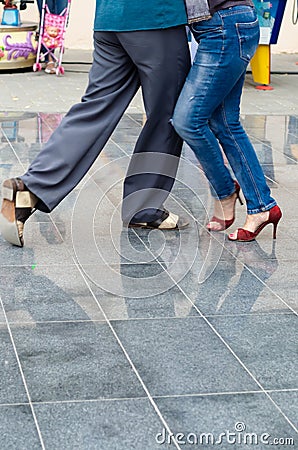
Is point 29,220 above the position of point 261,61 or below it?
above

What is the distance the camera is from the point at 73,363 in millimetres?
3326

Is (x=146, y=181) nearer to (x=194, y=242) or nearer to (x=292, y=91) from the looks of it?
(x=194, y=242)

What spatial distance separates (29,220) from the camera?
16.6ft

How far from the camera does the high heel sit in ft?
14.9

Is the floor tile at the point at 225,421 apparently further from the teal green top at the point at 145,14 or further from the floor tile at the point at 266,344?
the teal green top at the point at 145,14

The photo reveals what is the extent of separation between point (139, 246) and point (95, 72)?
2.84 ft

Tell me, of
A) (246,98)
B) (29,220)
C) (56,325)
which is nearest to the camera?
(56,325)

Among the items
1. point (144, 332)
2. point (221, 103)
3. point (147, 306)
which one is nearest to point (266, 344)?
point (144, 332)

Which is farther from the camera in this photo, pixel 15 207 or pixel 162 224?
pixel 162 224

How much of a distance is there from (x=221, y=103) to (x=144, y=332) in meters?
1.39

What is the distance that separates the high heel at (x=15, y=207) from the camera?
454 centimetres

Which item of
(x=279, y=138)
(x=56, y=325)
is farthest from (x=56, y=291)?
(x=279, y=138)

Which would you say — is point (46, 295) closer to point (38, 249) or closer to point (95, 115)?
point (38, 249)

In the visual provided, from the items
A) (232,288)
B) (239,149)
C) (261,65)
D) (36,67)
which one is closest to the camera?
(232,288)
